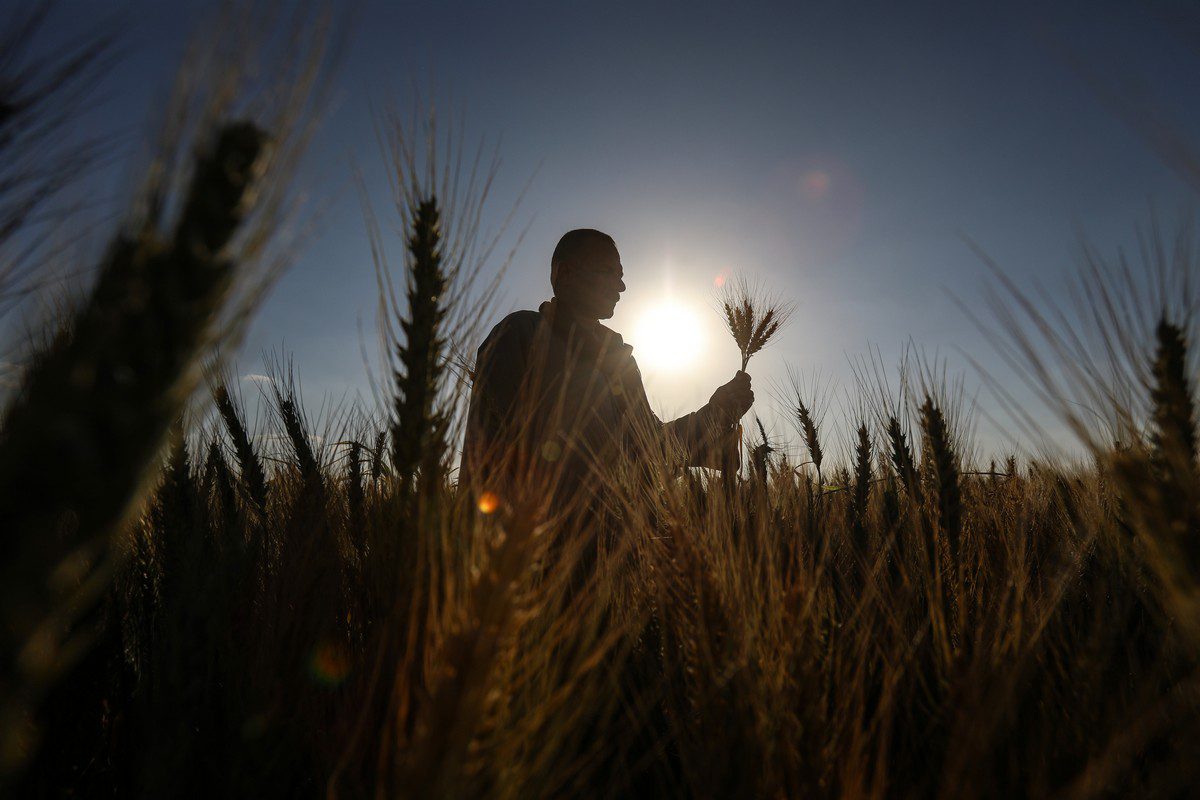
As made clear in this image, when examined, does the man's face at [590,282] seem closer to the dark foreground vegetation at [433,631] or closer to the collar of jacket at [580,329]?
the collar of jacket at [580,329]

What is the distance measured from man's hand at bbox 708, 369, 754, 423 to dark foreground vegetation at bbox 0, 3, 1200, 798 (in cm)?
151

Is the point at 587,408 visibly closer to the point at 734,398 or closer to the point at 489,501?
the point at 734,398

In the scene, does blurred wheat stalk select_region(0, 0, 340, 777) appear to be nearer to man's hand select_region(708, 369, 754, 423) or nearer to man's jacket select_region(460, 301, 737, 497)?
man's jacket select_region(460, 301, 737, 497)

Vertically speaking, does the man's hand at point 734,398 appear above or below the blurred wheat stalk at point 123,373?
above

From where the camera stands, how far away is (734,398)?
337 cm

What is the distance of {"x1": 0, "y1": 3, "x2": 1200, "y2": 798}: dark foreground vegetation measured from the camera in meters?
0.65

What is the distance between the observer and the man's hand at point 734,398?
11.0 ft

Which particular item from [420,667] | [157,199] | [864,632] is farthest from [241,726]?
[864,632]

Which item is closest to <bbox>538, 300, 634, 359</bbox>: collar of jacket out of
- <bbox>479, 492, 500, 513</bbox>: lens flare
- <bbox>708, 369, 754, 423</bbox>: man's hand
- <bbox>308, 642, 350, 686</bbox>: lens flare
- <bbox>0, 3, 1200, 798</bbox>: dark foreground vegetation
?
<bbox>708, 369, 754, 423</bbox>: man's hand

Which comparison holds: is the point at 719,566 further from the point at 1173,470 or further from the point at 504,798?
the point at 1173,470

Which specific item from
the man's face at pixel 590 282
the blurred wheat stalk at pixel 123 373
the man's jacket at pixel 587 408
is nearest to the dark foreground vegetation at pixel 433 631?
the blurred wheat stalk at pixel 123 373

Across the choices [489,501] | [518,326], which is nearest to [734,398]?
[518,326]

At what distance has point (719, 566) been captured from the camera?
1329 millimetres

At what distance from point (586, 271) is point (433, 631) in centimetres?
266
